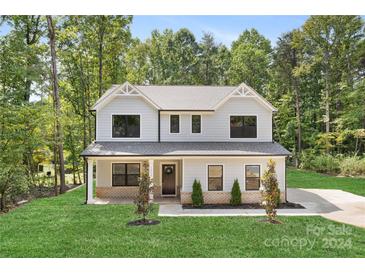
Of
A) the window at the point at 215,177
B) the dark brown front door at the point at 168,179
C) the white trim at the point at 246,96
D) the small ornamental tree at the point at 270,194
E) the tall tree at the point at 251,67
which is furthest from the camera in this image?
the tall tree at the point at 251,67

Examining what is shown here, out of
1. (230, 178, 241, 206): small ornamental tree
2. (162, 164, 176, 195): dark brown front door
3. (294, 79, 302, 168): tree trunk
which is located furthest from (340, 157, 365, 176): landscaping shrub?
(162, 164, 176, 195): dark brown front door

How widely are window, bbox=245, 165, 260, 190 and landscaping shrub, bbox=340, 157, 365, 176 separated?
13545 millimetres

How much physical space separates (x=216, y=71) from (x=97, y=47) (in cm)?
2042

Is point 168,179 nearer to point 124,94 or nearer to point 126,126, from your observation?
point 126,126

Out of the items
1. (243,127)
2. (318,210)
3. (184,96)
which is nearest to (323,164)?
(243,127)

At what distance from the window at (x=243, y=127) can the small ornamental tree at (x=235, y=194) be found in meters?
3.34

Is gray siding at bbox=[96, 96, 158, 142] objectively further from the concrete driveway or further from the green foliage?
the concrete driveway

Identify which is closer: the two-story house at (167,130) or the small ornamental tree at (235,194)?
the small ornamental tree at (235,194)

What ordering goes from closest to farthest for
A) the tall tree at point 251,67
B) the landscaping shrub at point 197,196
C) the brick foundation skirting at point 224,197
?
1. the landscaping shrub at point 197,196
2. the brick foundation skirting at point 224,197
3. the tall tree at point 251,67

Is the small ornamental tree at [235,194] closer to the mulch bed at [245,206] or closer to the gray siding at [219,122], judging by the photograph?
the mulch bed at [245,206]

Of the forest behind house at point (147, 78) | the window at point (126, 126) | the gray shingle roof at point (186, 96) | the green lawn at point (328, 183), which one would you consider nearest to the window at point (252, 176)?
the gray shingle roof at point (186, 96)

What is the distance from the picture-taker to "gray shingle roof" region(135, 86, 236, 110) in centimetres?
1766

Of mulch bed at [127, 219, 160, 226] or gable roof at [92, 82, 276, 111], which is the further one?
gable roof at [92, 82, 276, 111]

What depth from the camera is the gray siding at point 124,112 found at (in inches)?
679
